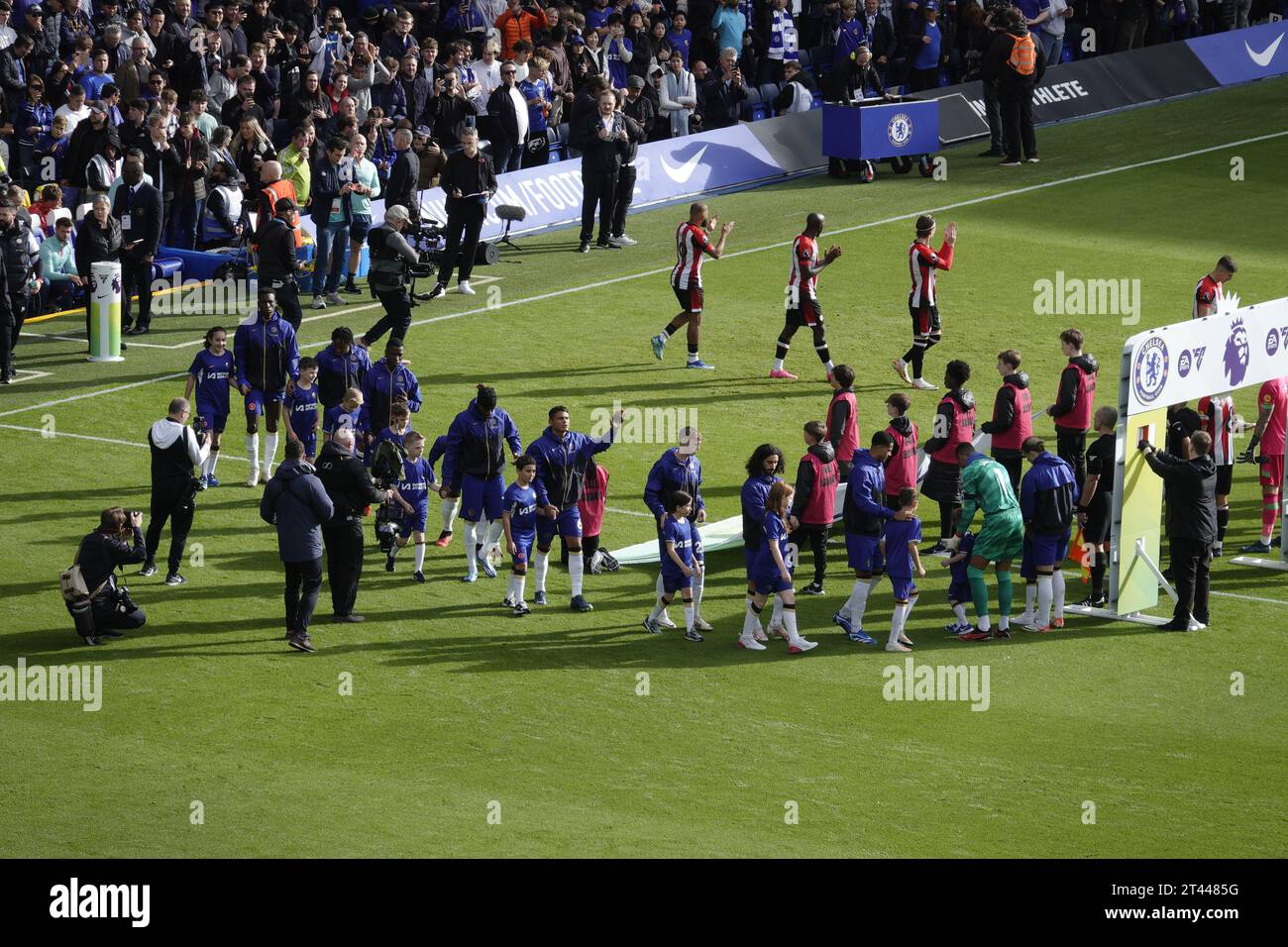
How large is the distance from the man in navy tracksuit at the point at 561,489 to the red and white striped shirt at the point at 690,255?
24.6 ft

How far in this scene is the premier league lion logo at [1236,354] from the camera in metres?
19.7

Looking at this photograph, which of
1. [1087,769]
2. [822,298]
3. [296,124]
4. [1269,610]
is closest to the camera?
[1087,769]

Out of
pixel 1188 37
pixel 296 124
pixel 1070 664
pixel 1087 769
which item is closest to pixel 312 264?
pixel 296 124

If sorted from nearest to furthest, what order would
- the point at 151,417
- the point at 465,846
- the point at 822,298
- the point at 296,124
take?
the point at 465,846 → the point at 151,417 → the point at 822,298 → the point at 296,124

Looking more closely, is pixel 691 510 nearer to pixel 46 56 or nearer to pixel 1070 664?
pixel 1070 664

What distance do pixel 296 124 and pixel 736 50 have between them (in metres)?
10.4

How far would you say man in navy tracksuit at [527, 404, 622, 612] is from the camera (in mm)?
19484

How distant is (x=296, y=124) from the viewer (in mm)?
33344

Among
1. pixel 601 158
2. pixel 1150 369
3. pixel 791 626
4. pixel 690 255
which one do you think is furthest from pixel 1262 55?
pixel 791 626

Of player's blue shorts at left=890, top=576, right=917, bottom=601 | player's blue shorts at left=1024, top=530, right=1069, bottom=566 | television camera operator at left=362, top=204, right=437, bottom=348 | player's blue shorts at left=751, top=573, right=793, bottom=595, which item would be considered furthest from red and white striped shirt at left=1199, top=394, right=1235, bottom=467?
television camera operator at left=362, top=204, right=437, bottom=348

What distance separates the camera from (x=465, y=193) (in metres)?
30.6

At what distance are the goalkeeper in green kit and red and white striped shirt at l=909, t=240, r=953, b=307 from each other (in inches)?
300

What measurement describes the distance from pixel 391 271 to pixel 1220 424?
10458mm

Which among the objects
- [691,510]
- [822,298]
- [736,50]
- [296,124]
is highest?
[736,50]
